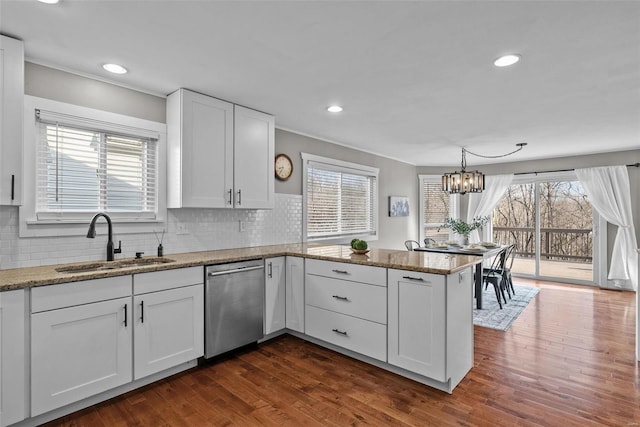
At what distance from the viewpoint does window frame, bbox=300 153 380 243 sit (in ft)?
14.8

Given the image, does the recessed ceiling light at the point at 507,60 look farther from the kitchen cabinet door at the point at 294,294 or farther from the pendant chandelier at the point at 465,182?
the pendant chandelier at the point at 465,182

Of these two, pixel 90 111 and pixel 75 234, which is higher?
pixel 90 111

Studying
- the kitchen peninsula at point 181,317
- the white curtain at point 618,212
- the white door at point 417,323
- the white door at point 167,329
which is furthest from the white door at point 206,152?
the white curtain at point 618,212

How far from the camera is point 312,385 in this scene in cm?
247

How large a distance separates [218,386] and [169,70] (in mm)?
2449

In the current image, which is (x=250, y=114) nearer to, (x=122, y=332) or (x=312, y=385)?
(x=122, y=332)

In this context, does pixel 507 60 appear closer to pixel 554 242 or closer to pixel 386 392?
pixel 386 392

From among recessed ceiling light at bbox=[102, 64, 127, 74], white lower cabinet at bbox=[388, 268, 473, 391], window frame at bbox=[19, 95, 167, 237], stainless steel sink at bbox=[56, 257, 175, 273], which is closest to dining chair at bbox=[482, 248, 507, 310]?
white lower cabinet at bbox=[388, 268, 473, 391]

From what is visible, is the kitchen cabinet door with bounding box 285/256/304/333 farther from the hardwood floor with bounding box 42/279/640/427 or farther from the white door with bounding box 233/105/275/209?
the white door with bounding box 233/105/275/209

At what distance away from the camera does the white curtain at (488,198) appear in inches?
264

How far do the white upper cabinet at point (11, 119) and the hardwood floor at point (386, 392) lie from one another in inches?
59.0

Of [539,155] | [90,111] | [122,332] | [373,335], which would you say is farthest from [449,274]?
[539,155]

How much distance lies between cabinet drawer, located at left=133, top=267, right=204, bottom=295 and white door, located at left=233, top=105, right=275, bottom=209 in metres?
0.91

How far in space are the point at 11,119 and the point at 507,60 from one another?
11.0 feet
